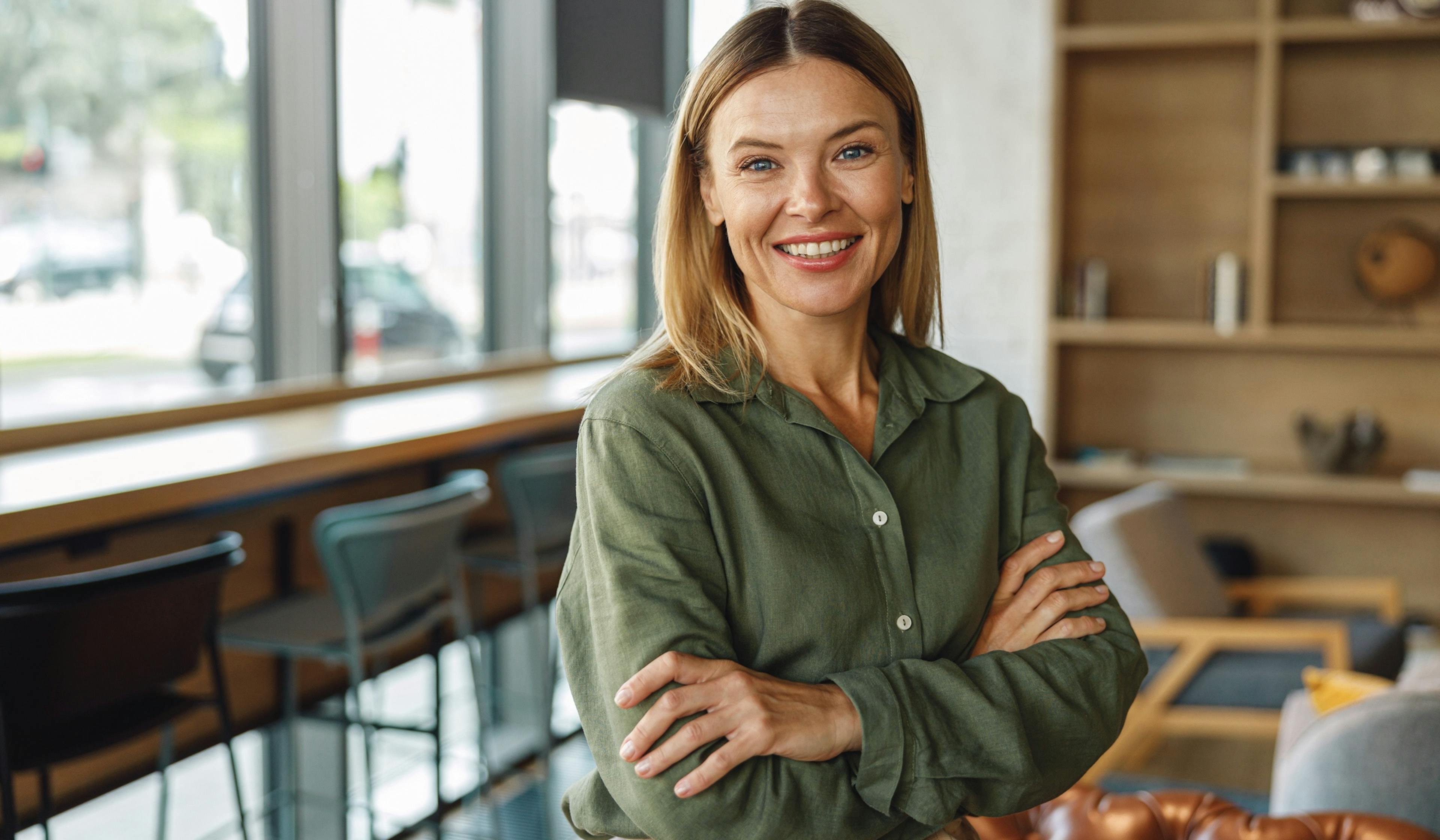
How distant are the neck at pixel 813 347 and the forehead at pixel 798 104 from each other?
184mm

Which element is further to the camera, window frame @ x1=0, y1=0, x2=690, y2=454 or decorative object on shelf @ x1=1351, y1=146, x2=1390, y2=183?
decorative object on shelf @ x1=1351, y1=146, x2=1390, y2=183

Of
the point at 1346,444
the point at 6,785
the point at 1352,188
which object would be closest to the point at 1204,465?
the point at 1346,444

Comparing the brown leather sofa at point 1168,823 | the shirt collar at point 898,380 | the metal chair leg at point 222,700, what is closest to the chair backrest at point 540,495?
the metal chair leg at point 222,700

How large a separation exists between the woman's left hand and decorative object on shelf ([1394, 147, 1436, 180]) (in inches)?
172

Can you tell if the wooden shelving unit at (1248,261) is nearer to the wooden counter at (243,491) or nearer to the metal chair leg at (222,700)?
the wooden counter at (243,491)

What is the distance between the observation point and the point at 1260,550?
17.0 ft

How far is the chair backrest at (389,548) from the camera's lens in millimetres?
2676

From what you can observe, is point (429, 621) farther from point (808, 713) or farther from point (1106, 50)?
point (1106, 50)

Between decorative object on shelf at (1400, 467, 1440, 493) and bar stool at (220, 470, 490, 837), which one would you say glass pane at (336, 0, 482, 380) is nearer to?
bar stool at (220, 470, 490, 837)

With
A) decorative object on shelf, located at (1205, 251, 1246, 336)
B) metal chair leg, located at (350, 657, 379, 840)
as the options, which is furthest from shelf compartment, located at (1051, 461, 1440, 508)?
metal chair leg, located at (350, 657, 379, 840)

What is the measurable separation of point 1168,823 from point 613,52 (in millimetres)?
4216

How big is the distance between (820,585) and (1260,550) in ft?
14.8

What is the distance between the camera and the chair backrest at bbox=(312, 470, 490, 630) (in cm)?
268

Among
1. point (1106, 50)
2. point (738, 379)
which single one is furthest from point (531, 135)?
point (738, 379)
